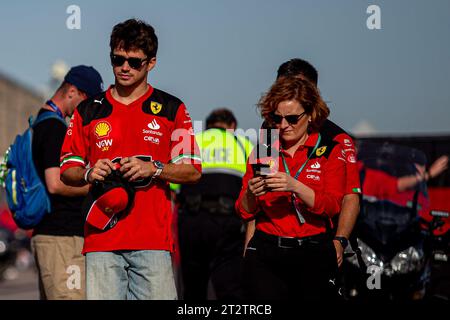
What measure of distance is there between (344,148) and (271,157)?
1.93 feet

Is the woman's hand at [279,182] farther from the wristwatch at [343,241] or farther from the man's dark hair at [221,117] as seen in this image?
the man's dark hair at [221,117]

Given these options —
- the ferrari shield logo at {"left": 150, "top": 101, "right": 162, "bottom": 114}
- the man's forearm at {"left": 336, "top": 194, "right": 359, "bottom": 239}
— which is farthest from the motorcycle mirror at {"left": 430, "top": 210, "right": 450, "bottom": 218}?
the ferrari shield logo at {"left": 150, "top": 101, "right": 162, "bottom": 114}

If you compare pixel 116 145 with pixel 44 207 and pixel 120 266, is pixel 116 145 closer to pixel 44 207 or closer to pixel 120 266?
pixel 120 266

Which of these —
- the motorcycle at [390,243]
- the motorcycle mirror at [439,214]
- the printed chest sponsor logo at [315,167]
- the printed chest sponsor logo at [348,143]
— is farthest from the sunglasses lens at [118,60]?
the motorcycle mirror at [439,214]

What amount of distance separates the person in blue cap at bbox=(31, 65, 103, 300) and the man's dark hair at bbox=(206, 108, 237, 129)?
2038 mm

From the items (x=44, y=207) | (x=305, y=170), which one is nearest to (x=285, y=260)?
(x=305, y=170)

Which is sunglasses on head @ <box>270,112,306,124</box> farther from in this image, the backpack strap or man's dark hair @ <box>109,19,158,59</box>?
the backpack strap

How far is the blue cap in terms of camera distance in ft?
23.1

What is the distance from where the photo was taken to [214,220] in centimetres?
840

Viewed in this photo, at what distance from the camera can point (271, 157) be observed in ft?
17.6

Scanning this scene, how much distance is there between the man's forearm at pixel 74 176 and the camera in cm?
524

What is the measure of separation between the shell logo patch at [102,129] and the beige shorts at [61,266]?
5.84 feet
